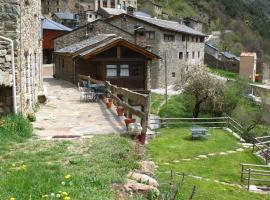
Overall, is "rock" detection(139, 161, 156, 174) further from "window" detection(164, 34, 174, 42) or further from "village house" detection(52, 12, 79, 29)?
"village house" detection(52, 12, 79, 29)

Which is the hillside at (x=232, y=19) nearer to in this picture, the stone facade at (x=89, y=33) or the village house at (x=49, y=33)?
the village house at (x=49, y=33)

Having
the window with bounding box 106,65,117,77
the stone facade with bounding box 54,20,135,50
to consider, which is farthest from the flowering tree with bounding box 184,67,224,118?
the stone facade with bounding box 54,20,135,50

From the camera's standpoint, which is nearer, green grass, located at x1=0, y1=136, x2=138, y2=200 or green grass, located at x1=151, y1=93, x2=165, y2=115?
green grass, located at x1=0, y1=136, x2=138, y2=200

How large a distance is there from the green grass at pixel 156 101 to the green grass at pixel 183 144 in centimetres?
757

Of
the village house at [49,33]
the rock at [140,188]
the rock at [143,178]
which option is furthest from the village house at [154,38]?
the rock at [140,188]

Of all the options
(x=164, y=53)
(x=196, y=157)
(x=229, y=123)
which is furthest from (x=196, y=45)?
(x=196, y=157)

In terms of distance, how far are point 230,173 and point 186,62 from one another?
31.7 m

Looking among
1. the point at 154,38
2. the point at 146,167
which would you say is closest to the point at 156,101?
the point at 154,38

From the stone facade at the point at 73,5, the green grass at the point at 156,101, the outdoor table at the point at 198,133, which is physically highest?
the stone facade at the point at 73,5

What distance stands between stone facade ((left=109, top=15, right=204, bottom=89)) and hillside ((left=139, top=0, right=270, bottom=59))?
52263 mm

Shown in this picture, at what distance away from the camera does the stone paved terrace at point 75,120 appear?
11.5m

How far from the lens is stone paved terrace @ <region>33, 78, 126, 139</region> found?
1148cm

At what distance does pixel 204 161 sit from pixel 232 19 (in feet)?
376

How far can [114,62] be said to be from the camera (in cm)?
2948
